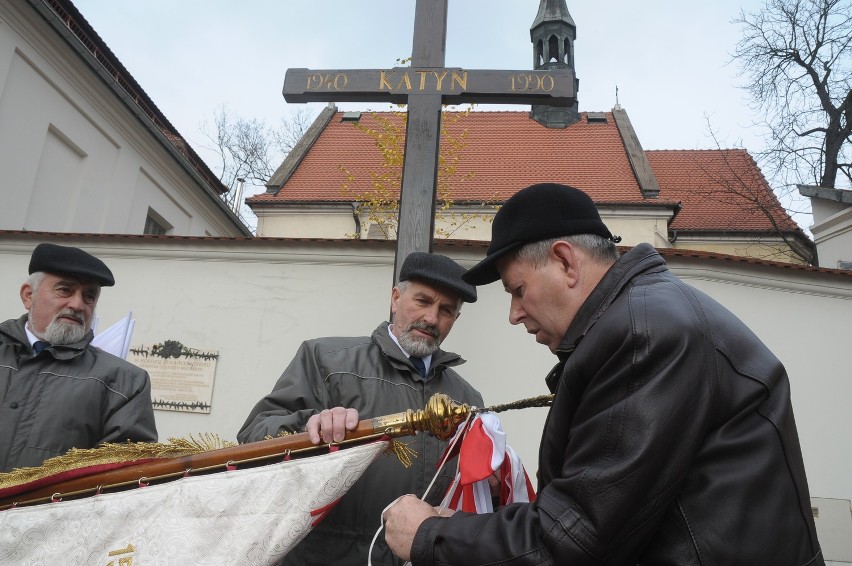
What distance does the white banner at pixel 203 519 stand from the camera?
188 cm

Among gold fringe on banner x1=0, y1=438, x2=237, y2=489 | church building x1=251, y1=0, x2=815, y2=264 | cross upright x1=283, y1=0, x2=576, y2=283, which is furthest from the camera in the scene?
church building x1=251, y1=0, x2=815, y2=264

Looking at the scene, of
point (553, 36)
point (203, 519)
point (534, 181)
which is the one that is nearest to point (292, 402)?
point (203, 519)

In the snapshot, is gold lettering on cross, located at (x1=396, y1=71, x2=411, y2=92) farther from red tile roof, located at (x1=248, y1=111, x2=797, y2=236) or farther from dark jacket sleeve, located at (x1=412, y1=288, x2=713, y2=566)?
red tile roof, located at (x1=248, y1=111, x2=797, y2=236)

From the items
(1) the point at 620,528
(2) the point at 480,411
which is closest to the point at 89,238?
(2) the point at 480,411

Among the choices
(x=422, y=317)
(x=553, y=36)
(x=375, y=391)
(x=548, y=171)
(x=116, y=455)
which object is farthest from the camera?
(x=553, y=36)

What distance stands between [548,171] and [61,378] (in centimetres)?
1823

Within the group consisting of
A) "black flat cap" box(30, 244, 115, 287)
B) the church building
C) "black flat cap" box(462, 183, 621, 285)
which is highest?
the church building

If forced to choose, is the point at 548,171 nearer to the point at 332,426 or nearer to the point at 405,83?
the point at 405,83

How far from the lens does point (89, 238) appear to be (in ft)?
22.2

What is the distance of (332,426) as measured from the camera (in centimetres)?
200

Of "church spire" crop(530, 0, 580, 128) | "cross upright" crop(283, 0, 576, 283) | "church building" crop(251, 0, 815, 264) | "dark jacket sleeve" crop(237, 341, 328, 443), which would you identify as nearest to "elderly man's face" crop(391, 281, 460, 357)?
"dark jacket sleeve" crop(237, 341, 328, 443)

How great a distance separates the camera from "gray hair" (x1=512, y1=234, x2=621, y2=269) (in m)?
1.69

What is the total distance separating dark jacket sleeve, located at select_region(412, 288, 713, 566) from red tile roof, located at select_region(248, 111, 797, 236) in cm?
1683

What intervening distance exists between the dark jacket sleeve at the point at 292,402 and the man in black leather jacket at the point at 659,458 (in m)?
0.96
